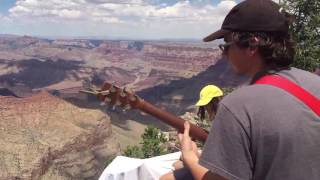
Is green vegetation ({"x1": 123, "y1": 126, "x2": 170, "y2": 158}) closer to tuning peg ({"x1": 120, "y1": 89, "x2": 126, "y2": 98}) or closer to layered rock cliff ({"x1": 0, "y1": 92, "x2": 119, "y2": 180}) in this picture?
tuning peg ({"x1": 120, "y1": 89, "x2": 126, "y2": 98})

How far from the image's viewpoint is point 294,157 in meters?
2.41

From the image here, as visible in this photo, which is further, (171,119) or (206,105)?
(206,105)

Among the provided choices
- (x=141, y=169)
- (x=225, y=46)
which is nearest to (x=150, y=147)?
(x=141, y=169)

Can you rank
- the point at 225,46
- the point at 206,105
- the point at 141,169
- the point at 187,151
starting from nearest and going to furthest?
the point at 225,46 → the point at 187,151 → the point at 206,105 → the point at 141,169

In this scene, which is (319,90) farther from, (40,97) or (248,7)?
(40,97)

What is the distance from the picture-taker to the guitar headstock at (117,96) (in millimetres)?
3582

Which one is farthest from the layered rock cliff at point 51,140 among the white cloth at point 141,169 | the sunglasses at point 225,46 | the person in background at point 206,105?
the sunglasses at point 225,46

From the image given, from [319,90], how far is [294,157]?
403 mm

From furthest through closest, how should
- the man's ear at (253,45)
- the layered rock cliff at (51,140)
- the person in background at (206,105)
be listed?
the layered rock cliff at (51,140)
the person in background at (206,105)
the man's ear at (253,45)

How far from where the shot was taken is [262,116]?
2.32 meters

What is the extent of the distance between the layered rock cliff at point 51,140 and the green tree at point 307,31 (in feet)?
334

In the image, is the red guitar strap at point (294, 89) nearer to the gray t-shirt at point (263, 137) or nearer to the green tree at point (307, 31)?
the gray t-shirt at point (263, 137)

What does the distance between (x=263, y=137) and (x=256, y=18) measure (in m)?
0.66

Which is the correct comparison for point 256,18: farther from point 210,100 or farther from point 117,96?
point 210,100
